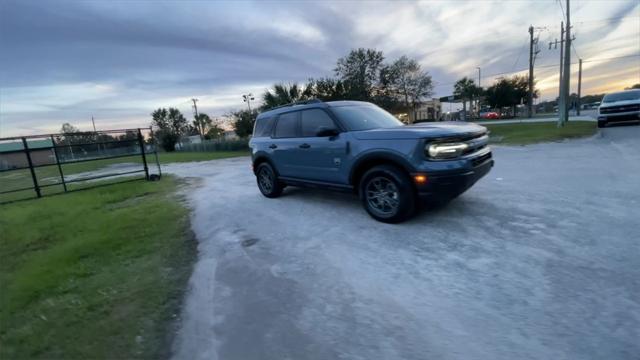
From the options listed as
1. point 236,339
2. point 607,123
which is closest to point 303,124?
point 236,339

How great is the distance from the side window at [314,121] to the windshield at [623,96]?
16.7 meters

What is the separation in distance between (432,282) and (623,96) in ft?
59.5

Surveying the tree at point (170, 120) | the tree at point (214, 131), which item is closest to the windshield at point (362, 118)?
the tree at point (214, 131)

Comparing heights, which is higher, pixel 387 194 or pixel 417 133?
pixel 417 133

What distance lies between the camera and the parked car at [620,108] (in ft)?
45.4

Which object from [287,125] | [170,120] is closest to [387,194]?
[287,125]

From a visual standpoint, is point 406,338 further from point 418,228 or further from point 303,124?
point 303,124

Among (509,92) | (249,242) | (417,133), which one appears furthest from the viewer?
(509,92)

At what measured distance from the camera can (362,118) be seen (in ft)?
16.7

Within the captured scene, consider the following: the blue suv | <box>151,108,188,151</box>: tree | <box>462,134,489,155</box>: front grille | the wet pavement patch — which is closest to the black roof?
the blue suv

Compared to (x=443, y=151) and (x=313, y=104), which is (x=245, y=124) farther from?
(x=443, y=151)

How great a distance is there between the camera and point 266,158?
6562mm

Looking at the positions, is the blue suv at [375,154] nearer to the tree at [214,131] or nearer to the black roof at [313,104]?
the black roof at [313,104]

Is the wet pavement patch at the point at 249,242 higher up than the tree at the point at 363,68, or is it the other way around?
the tree at the point at 363,68
